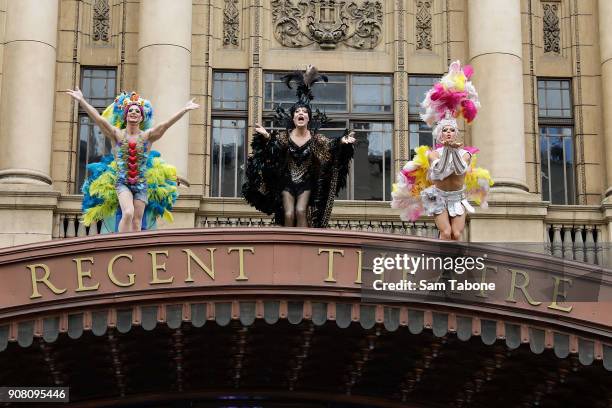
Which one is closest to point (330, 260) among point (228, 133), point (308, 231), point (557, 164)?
point (308, 231)

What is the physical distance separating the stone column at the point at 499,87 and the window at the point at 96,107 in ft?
23.9

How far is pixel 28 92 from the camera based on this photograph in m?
28.2

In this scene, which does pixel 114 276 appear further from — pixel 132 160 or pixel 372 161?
pixel 372 161

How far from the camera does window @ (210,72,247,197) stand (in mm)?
29281

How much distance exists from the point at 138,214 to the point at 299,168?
90.8 inches

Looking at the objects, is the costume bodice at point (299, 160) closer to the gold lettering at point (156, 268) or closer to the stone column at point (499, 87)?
the gold lettering at point (156, 268)

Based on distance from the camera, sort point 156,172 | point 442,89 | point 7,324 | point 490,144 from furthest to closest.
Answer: point 490,144 < point 156,172 < point 442,89 < point 7,324

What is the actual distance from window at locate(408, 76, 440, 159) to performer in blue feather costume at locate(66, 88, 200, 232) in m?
9.66

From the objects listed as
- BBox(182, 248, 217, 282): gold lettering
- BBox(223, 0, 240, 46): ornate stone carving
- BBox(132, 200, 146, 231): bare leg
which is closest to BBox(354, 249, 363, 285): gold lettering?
BBox(182, 248, 217, 282): gold lettering

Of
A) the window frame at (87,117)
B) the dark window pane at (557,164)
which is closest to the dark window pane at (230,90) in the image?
the window frame at (87,117)

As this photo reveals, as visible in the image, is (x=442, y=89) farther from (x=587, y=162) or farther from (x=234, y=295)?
(x=587, y=162)

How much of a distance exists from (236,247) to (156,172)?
11.9 ft

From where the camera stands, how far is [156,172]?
67.6ft

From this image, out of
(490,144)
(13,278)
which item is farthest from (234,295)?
(490,144)
